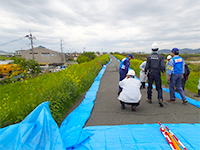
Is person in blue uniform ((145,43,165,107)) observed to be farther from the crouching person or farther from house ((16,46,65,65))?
house ((16,46,65,65))

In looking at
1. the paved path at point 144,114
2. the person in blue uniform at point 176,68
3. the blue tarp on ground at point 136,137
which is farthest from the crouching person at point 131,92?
the person in blue uniform at point 176,68

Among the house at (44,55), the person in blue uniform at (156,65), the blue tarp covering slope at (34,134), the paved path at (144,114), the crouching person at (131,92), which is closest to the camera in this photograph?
the blue tarp covering slope at (34,134)

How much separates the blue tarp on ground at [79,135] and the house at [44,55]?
2076 inches

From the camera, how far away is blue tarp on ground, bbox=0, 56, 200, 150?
5.64 ft

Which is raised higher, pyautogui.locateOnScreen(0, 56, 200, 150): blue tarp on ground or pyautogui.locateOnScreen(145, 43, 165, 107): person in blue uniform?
pyautogui.locateOnScreen(145, 43, 165, 107): person in blue uniform

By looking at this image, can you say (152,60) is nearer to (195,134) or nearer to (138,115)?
(138,115)

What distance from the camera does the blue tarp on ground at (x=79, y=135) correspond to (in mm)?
1720

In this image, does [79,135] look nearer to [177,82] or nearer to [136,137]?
[136,137]

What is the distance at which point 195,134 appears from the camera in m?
2.64

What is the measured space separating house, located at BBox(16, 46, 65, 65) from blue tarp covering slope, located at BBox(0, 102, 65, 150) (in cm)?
5328

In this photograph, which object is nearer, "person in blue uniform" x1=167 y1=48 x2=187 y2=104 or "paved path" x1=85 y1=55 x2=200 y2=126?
"paved path" x1=85 y1=55 x2=200 y2=126

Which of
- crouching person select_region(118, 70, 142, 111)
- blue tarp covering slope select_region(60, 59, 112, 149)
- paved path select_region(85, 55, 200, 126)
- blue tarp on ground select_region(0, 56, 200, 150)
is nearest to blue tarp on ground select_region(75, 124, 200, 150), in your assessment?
blue tarp on ground select_region(0, 56, 200, 150)

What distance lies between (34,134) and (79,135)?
1012 millimetres

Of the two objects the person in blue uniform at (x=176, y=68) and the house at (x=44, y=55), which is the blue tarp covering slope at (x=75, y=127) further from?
the house at (x=44, y=55)
